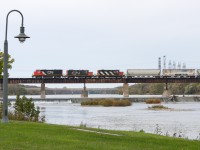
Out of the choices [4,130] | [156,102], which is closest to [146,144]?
[4,130]

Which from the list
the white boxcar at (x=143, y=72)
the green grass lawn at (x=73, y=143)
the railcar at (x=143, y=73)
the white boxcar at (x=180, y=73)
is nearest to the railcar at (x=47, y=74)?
the railcar at (x=143, y=73)

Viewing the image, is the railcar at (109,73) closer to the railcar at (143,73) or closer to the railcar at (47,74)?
the railcar at (143,73)

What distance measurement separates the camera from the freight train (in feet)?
545

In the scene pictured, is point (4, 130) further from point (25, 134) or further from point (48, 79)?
point (48, 79)

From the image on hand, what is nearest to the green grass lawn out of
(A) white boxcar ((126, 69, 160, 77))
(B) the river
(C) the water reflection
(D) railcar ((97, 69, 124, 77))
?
(B) the river

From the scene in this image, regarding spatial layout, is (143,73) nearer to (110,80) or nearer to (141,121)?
(110,80)

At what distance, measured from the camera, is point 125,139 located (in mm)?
20797

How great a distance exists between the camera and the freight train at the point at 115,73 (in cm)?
16612

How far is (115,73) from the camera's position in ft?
561

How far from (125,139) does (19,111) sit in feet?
63.5

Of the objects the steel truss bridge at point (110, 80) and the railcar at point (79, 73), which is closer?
the steel truss bridge at point (110, 80)

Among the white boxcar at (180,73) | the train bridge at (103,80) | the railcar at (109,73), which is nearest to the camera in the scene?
the train bridge at (103,80)

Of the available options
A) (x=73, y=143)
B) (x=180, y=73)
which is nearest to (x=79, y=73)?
(x=180, y=73)

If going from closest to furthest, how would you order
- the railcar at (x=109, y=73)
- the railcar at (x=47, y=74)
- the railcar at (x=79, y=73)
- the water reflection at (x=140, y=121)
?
the water reflection at (x=140, y=121) < the railcar at (x=47, y=74) < the railcar at (x=79, y=73) < the railcar at (x=109, y=73)
